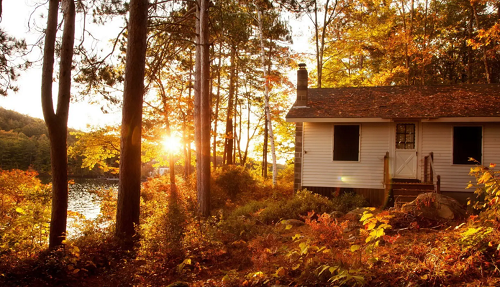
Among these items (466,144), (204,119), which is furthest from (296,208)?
(466,144)

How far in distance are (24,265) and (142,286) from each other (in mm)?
2245

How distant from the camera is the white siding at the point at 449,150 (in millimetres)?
12719

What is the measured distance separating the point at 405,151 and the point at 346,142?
2.25 meters

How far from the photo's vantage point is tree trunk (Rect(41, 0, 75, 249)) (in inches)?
292

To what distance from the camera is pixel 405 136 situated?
13.4 meters

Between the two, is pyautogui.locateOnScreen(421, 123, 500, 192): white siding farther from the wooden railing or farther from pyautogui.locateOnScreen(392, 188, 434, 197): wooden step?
pyautogui.locateOnScreen(392, 188, 434, 197): wooden step

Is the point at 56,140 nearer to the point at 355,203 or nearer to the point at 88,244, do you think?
the point at 88,244

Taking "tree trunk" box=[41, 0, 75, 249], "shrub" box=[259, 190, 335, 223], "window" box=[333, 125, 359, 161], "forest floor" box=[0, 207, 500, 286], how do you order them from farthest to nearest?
"window" box=[333, 125, 359, 161] < "shrub" box=[259, 190, 335, 223] < "tree trunk" box=[41, 0, 75, 249] < "forest floor" box=[0, 207, 500, 286]

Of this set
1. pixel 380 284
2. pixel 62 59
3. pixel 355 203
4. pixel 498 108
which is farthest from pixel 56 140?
pixel 498 108

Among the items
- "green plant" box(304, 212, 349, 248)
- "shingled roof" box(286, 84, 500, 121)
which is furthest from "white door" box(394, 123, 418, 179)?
"green plant" box(304, 212, 349, 248)

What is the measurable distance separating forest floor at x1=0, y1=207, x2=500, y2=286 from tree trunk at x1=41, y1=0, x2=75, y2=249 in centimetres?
127

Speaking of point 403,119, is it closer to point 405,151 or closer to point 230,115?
point 405,151

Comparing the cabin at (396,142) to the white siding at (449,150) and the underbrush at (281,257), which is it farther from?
the underbrush at (281,257)

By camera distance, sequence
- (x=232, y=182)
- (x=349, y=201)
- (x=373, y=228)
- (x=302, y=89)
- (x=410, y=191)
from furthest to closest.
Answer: (x=232, y=182), (x=302, y=89), (x=349, y=201), (x=410, y=191), (x=373, y=228)
